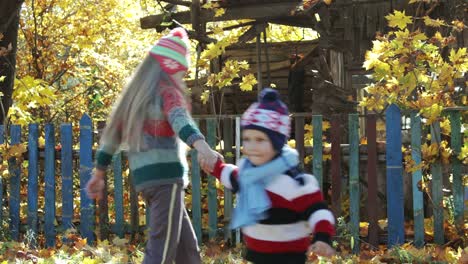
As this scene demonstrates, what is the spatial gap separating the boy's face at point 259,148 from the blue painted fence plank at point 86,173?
10.6ft

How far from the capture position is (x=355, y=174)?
210 inches

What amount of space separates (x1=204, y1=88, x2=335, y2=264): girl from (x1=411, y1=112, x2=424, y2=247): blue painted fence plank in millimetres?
2543

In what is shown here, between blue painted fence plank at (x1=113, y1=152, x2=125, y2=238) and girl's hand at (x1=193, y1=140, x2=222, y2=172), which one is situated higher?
girl's hand at (x1=193, y1=140, x2=222, y2=172)

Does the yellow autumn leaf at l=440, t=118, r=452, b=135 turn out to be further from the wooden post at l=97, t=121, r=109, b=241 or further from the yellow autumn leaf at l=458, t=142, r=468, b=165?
the wooden post at l=97, t=121, r=109, b=241

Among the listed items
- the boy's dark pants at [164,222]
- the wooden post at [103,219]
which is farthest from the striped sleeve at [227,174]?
the wooden post at [103,219]

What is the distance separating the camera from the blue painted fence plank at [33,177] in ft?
20.0

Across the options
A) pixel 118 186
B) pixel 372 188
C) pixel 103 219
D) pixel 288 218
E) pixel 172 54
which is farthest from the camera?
pixel 103 219

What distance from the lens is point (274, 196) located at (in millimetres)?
2803

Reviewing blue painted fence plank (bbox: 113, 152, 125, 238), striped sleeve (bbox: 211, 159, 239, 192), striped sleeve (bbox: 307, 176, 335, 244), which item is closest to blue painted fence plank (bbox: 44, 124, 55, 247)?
blue painted fence plank (bbox: 113, 152, 125, 238)

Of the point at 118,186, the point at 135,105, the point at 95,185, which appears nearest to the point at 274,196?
the point at 135,105

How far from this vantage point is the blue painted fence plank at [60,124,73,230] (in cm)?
596

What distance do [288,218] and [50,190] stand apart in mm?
3757

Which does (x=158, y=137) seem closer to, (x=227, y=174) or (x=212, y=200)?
(x=227, y=174)

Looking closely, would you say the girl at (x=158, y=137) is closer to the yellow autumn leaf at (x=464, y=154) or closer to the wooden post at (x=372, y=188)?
the wooden post at (x=372, y=188)
